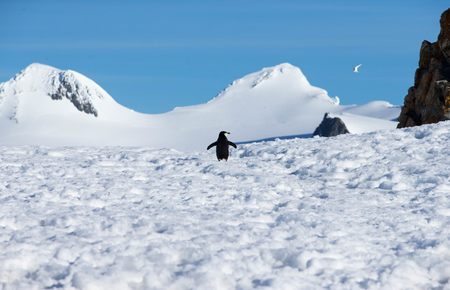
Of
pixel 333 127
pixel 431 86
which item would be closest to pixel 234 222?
pixel 431 86

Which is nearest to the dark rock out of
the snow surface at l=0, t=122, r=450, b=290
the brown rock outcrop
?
the brown rock outcrop

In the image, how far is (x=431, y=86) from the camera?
3269 centimetres

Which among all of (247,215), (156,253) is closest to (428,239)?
(247,215)

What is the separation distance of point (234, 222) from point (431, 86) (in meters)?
23.8

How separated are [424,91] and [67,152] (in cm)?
1872

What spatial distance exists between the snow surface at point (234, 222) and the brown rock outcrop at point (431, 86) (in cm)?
1325

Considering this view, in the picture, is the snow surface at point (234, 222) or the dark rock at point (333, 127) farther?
the dark rock at point (333, 127)

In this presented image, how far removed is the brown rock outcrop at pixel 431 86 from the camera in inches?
1219

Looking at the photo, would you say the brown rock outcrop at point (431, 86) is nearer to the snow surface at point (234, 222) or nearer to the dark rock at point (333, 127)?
the snow surface at point (234, 222)

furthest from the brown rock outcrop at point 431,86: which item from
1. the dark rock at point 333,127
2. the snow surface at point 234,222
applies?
the dark rock at point 333,127

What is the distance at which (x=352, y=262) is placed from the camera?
9.40 meters

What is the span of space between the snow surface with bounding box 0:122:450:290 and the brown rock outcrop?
1325 centimetres

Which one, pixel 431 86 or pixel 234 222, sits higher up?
pixel 431 86

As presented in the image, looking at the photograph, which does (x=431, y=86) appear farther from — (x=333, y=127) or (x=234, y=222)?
(x=333, y=127)
